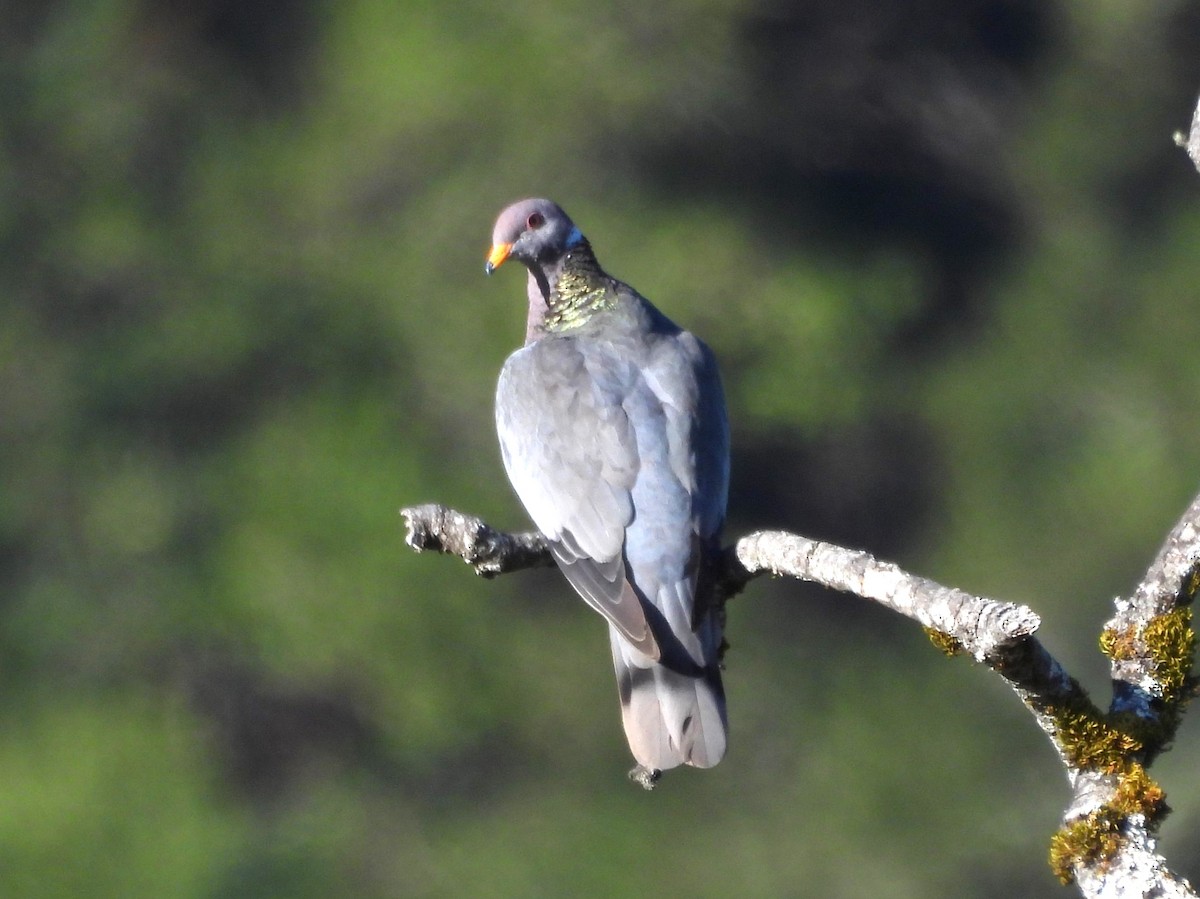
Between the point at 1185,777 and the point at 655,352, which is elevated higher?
the point at 1185,777

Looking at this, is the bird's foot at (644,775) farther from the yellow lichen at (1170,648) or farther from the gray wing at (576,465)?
the yellow lichen at (1170,648)

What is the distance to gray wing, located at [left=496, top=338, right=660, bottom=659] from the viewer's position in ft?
6.43

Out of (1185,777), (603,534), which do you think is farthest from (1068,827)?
(1185,777)

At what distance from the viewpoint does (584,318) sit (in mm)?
2510

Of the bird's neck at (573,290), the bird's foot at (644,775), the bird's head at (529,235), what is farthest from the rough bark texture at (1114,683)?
the bird's head at (529,235)

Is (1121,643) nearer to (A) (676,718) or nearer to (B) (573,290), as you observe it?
(A) (676,718)

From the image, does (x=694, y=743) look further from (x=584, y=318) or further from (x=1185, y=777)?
(x=1185, y=777)

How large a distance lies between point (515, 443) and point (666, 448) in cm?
29

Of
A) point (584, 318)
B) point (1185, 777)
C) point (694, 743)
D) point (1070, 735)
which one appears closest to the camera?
point (1070, 735)

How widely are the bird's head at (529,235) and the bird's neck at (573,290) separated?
2 centimetres

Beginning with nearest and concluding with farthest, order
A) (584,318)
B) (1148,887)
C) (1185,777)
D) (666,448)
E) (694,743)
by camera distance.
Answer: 1. (1148,887)
2. (694,743)
3. (666,448)
4. (584,318)
5. (1185,777)

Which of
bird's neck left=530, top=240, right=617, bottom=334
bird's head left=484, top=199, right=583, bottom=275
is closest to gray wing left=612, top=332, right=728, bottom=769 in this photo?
bird's neck left=530, top=240, right=617, bottom=334

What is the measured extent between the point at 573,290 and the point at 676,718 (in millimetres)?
887

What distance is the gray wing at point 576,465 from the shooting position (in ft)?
6.43
